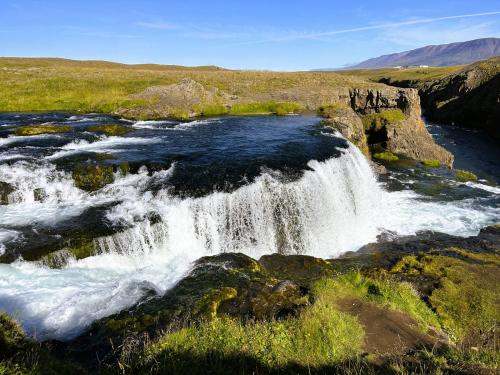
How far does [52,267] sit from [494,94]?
77.6 m

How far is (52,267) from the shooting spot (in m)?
14.8

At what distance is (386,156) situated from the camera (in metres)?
42.8

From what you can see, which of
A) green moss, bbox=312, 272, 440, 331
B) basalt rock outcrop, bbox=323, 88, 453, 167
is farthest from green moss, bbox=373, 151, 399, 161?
green moss, bbox=312, 272, 440, 331

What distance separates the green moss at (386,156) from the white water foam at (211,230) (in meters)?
11.7

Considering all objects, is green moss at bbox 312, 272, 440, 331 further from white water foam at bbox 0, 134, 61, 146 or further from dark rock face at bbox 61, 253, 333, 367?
white water foam at bbox 0, 134, 61, 146

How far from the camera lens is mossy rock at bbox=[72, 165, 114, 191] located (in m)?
21.3

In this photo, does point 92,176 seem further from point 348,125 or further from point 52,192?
point 348,125

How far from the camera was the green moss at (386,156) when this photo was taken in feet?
139

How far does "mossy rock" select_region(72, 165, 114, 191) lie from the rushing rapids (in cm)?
39

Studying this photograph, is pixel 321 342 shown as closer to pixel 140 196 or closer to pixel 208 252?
pixel 208 252

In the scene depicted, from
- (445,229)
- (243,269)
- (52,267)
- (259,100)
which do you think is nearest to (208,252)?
(243,269)

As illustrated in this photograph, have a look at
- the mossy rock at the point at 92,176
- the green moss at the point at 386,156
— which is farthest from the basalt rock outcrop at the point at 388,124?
the mossy rock at the point at 92,176

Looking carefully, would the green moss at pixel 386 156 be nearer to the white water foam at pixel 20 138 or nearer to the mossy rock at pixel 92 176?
the mossy rock at pixel 92 176

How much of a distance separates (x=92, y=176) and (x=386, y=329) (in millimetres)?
18056
